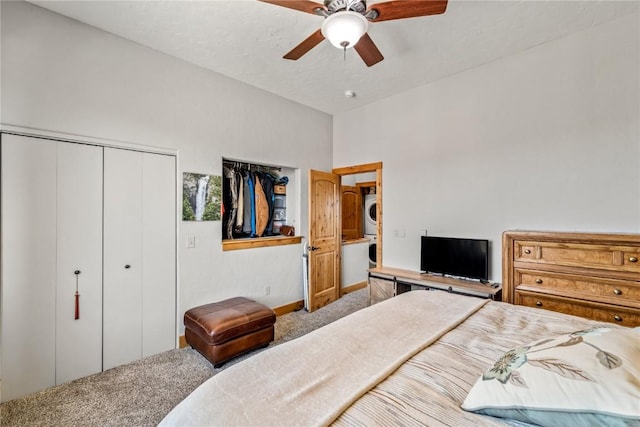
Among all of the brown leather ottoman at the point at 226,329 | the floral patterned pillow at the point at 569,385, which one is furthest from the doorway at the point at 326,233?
the floral patterned pillow at the point at 569,385

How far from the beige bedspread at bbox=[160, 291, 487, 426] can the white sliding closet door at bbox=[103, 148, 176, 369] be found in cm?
207

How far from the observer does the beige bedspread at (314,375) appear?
0.82 meters

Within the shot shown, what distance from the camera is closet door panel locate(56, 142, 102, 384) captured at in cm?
223

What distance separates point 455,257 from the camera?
308 cm

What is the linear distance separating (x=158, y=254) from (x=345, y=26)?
2539 mm

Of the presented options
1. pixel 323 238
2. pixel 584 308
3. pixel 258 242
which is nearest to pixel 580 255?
pixel 584 308

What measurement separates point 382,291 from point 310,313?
1035mm

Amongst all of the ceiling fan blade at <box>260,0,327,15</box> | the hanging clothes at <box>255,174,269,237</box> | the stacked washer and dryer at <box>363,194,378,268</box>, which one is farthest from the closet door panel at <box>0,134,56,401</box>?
the stacked washer and dryer at <box>363,194,378,268</box>

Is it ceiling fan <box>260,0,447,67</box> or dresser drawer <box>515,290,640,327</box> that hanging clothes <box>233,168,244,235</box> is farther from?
dresser drawer <box>515,290,640,327</box>

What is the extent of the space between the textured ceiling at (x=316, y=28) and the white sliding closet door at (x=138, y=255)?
3.53 ft

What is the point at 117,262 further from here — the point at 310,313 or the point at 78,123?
the point at 310,313

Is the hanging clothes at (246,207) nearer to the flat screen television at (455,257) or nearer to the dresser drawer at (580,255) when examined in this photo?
the flat screen television at (455,257)

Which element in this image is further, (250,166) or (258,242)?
(250,166)

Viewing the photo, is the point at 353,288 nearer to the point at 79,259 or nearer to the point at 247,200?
the point at 247,200
